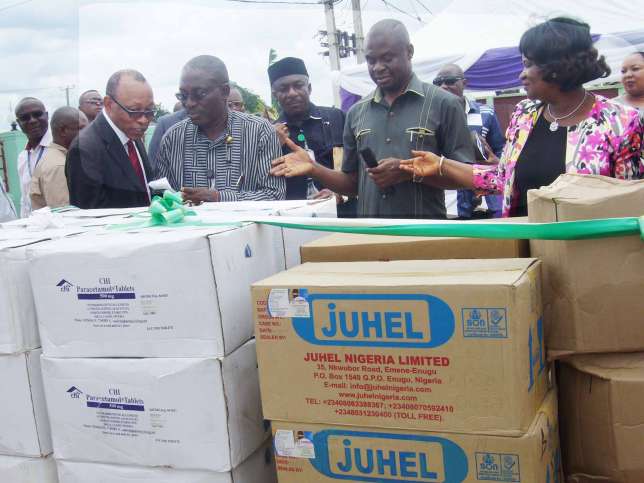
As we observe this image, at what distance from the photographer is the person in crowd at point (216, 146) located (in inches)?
101

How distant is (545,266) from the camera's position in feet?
4.43

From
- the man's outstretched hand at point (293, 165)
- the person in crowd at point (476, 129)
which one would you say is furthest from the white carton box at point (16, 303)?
the person in crowd at point (476, 129)

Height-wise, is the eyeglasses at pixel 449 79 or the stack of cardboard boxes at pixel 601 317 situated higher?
the eyeglasses at pixel 449 79

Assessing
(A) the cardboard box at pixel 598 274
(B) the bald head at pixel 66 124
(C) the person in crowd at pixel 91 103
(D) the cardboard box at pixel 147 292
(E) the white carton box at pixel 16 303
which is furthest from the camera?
(C) the person in crowd at pixel 91 103

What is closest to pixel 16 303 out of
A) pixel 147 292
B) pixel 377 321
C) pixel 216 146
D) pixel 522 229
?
pixel 147 292

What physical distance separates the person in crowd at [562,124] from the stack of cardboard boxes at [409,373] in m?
0.63

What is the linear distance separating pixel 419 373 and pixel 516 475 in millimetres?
241

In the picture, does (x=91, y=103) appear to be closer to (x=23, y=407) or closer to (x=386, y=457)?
(x=23, y=407)

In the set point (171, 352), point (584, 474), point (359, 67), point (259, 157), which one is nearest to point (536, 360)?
point (584, 474)

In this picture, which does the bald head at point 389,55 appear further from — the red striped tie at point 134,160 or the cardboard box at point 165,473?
the cardboard box at point 165,473

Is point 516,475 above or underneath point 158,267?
underneath

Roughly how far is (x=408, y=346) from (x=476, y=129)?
3.43m

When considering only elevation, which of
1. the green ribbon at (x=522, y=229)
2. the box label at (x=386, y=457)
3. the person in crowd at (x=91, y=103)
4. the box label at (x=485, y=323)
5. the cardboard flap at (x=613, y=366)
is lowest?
the box label at (x=386, y=457)

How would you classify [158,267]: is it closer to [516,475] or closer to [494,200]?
[516,475]
